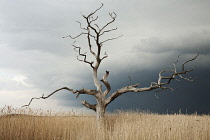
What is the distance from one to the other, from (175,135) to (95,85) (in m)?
4.10

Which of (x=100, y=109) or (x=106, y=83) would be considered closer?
(x=100, y=109)

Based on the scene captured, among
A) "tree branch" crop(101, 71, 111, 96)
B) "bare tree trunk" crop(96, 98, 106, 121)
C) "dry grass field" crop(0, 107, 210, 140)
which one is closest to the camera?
"dry grass field" crop(0, 107, 210, 140)

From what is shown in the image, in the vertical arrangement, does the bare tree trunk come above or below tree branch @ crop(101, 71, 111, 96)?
below

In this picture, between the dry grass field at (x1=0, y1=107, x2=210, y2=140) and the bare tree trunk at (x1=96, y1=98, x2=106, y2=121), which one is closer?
the dry grass field at (x1=0, y1=107, x2=210, y2=140)

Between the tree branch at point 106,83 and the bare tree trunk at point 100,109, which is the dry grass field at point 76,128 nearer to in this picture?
the bare tree trunk at point 100,109

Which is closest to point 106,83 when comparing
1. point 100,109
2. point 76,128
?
point 100,109

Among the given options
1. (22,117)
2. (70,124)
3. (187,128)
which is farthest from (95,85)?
(187,128)

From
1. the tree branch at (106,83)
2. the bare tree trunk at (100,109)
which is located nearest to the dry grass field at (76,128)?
the bare tree trunk at (100,109)

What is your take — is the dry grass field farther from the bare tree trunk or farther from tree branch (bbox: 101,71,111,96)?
tree branch (bbox: 101,71,111,96)

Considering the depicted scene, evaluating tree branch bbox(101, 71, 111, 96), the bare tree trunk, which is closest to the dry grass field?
the bare tree trunk

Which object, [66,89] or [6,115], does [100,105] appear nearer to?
[66,89]

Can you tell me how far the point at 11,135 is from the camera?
27.5 ft

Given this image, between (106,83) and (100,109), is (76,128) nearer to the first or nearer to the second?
(100,109)

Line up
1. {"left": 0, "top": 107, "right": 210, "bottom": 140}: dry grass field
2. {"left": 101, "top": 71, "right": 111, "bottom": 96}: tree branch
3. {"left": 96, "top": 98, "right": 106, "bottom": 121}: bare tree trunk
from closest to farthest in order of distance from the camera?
{"left": 0, "top": 107, "right": 210, "bottom": 140}: dry grass field → {"left": 96, "top": 98, "right": 106, "bottom": 121}: bare tree trunk → {"left": 101, "top": 71, "right": 111, "bottom": 96}: tree branch
